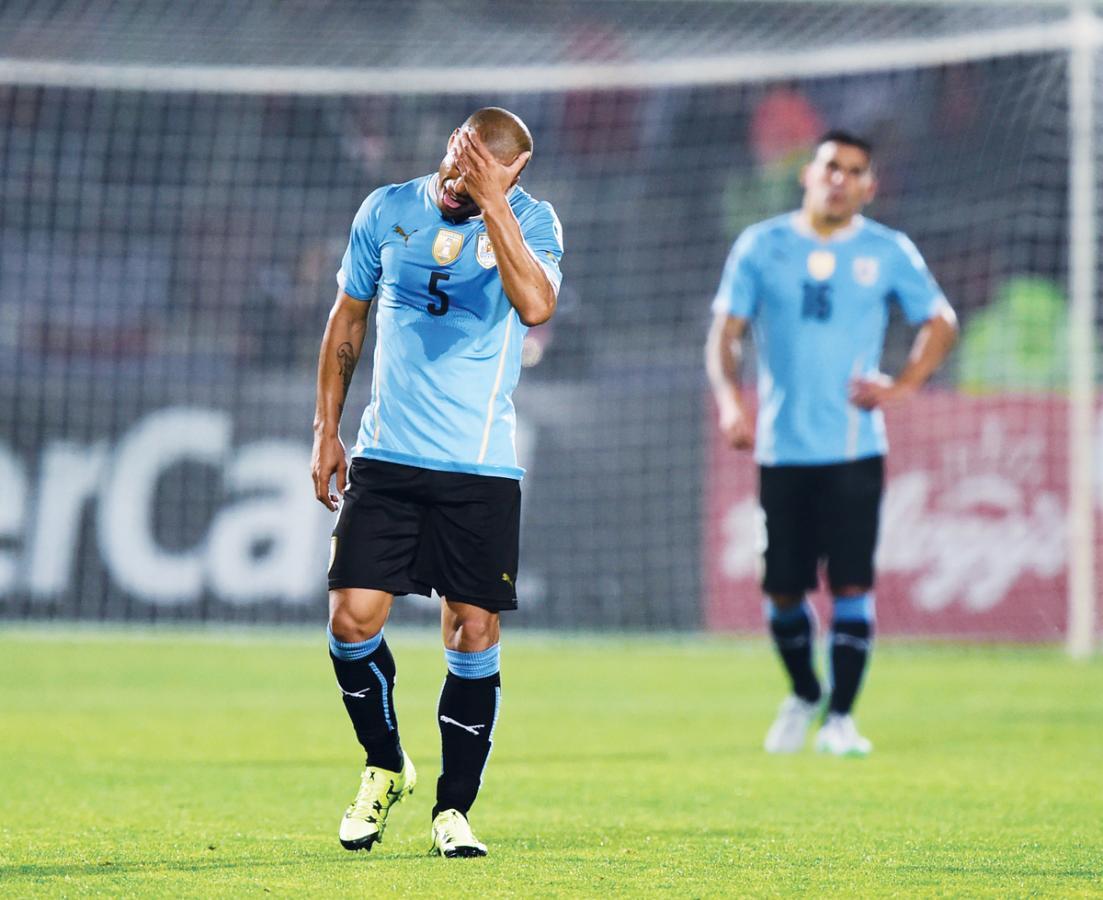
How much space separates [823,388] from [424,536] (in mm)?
2981

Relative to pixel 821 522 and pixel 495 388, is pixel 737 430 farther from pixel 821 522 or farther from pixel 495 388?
pixel 495 388

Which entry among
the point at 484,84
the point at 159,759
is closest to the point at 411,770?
the point at 159,759

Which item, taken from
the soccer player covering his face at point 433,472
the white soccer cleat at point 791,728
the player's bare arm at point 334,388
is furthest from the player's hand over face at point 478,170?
the white soccer cleat at point 791,728

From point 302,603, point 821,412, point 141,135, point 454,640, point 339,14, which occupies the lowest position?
point 302,603

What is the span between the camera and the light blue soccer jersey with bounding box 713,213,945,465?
7.32 m

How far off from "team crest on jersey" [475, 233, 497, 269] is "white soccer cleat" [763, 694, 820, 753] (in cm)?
308

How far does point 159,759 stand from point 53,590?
6351 millimetres

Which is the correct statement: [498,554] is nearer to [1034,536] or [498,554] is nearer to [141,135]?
[1034,536]

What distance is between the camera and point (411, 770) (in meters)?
4.83

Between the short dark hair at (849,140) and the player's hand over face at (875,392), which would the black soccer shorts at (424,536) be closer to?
the player's hand over face at (875,392)

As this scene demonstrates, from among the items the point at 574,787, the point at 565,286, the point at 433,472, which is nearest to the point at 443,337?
the point at 433,472

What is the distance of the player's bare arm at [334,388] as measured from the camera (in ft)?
15.5

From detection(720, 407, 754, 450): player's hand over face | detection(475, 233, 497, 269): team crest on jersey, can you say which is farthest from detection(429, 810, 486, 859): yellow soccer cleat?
detection(720, 407, 754, 450): player's hand over face

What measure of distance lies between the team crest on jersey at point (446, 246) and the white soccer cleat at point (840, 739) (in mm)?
3082
